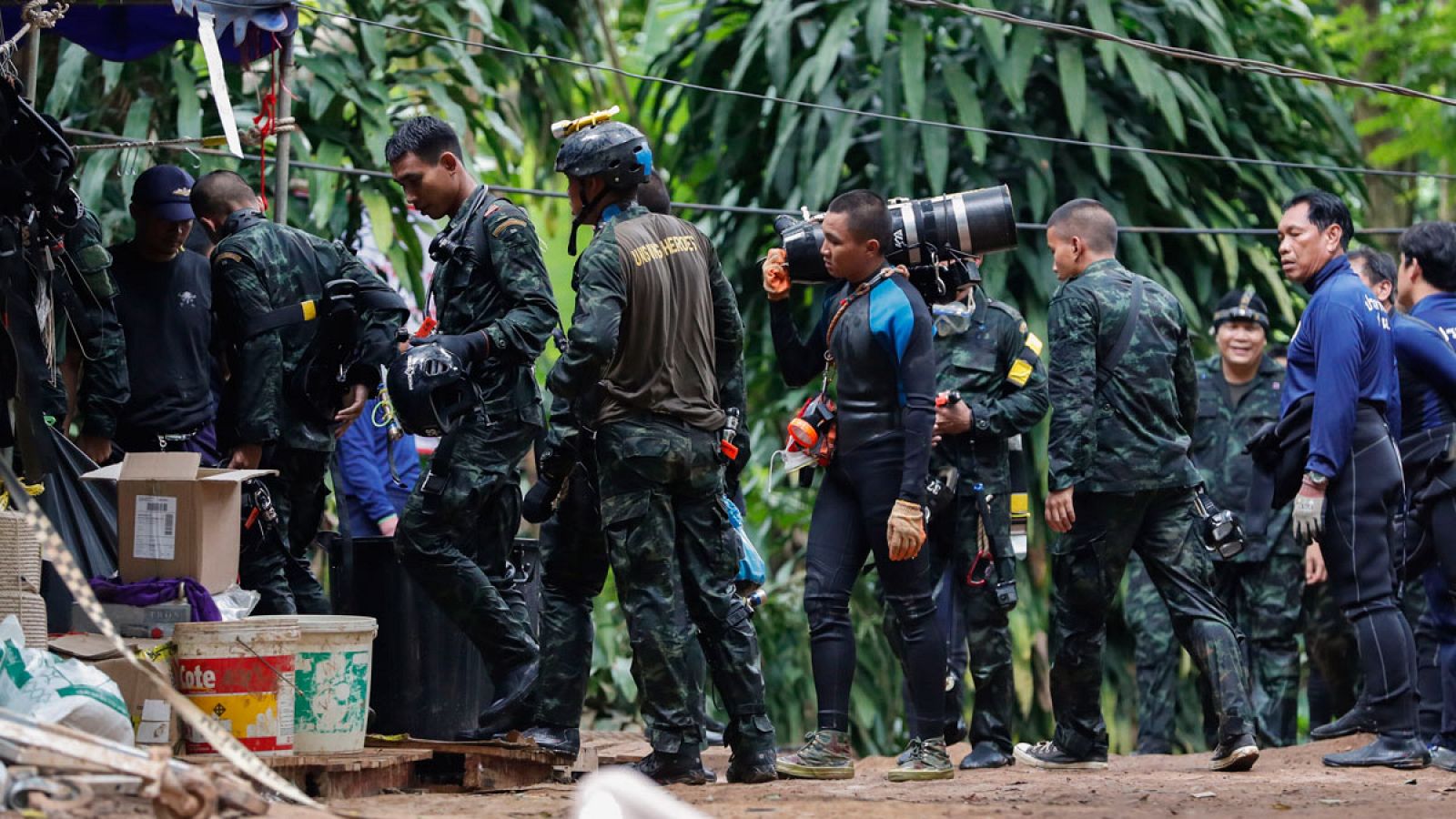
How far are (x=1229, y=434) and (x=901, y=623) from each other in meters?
3.96

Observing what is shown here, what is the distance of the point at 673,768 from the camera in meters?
6.25

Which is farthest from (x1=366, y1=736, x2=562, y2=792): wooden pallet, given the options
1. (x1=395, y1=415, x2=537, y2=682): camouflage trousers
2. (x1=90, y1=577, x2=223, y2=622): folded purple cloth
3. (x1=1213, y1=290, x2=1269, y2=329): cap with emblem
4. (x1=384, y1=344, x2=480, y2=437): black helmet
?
(x1=1213, y1=290, x2=1269, y2=329): cap with emblem

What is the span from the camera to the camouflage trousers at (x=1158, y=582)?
7.11m

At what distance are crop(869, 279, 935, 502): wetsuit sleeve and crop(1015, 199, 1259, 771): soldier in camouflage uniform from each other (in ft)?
2.50

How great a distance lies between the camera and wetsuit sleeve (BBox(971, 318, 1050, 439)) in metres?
7.86

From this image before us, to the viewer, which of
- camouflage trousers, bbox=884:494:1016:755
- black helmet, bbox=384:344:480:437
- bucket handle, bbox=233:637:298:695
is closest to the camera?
bucket handle, bbox=233:637:298:695

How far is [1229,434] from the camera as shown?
994 cm

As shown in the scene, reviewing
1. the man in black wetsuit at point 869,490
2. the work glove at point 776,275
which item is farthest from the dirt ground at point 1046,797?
the work glove at point 776,275

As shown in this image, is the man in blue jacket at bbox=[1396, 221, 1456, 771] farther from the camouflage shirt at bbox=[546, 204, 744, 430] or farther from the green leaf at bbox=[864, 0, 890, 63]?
the green leaf at bbox=[864, 0, 890, 63]

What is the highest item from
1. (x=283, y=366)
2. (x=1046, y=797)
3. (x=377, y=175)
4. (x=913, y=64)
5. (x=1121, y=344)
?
(x=913, y=64)

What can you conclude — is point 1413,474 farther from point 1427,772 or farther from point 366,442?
point 366,442

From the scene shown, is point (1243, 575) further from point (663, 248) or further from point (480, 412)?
point (480, 412)

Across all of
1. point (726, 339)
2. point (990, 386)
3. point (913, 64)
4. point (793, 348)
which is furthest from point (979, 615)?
point (913, 64)

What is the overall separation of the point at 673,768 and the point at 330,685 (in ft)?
3.93
